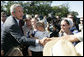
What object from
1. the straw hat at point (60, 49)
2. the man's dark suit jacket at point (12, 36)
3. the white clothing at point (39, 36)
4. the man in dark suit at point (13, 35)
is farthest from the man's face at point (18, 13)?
the straw hat at point (60, 49)

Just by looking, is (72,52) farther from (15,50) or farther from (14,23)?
(14,23)

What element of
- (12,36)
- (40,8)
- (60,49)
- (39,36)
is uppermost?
(60,49)

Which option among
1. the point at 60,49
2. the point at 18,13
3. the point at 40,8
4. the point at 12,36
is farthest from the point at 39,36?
the point at 40,8

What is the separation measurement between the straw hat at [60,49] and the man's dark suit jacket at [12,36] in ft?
4.08

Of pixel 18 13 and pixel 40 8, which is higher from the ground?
pixel 18 13

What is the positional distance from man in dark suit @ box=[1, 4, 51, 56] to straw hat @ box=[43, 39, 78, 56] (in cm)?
116

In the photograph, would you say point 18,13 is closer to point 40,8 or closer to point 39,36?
point 39,36

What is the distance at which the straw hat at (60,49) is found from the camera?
2.55 metres

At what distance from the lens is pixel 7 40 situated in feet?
13.7

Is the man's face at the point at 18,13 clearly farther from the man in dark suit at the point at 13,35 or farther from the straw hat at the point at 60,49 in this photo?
the straw hat at the point at 60,49

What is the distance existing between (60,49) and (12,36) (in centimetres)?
174

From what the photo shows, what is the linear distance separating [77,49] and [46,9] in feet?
293

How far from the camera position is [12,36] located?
13.6ft

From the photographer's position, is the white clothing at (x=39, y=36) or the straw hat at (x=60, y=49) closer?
the straw hat at (x=60, y=49)
